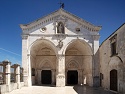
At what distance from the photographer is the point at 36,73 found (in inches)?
1028

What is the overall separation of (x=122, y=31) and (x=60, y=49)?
9727 millimetres

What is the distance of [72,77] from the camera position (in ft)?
89.8

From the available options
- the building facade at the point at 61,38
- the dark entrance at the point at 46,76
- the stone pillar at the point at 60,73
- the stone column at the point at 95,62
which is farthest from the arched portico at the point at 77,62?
the stone pillar at the point at 60,73

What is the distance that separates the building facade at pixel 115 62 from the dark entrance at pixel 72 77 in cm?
678

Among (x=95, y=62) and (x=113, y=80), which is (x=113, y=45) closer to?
(x=113, y=80)

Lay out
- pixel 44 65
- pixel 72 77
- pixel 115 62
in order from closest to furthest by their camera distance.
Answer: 1. pixel 115 62
2. pixel 44 65
3. pixel 72 77

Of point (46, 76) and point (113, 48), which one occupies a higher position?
point (113, 48)

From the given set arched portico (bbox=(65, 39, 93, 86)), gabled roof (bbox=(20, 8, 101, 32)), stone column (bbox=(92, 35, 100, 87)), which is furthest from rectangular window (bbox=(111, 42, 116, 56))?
arched portico (bbox=(65, 39, 93, 86))

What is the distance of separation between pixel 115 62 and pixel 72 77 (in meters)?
12.4

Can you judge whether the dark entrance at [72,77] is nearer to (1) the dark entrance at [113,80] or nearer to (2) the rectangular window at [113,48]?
(1) the dark entrance at [113,80]

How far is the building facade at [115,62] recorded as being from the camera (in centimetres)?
1430

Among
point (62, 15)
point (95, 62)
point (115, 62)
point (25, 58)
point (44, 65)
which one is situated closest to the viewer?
point (115, 62)

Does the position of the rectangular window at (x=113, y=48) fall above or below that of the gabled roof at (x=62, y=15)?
below

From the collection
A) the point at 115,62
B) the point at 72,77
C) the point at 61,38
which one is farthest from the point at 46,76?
the point at 115,62
